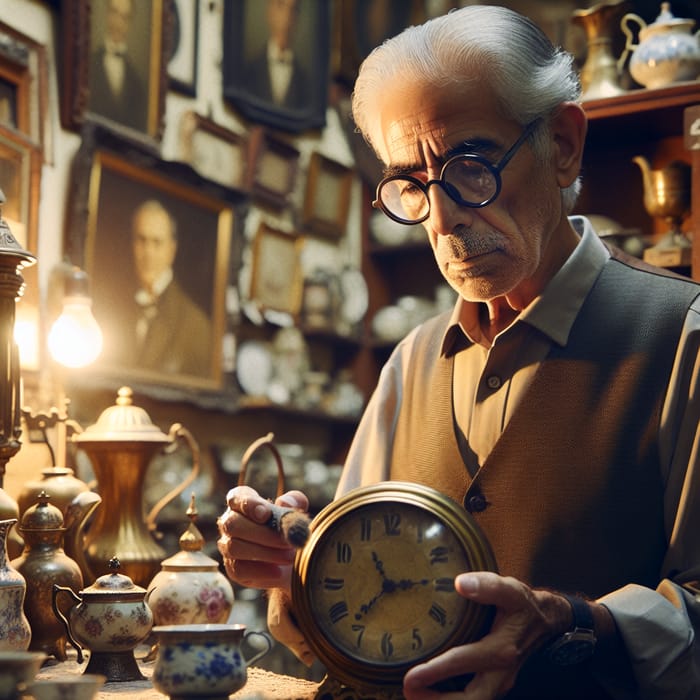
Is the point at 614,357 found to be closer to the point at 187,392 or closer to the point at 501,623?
the point at 501,623

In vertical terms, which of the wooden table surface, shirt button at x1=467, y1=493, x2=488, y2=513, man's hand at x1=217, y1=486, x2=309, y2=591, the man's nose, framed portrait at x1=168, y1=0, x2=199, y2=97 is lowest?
the wooden table surface

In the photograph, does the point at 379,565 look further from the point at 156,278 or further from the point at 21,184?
the point at 156,278

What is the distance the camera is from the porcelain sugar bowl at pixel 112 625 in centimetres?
206

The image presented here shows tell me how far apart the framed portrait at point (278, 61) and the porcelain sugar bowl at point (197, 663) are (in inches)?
147

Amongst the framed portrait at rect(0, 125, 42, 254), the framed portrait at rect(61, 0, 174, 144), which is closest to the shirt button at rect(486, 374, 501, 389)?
the framed portrait at rect(0, 125, 42, 254)

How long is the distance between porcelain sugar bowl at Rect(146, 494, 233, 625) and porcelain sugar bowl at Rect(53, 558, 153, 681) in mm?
278

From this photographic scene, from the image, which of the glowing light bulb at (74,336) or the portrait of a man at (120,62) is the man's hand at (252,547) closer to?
the glowing light bulb at (74,336)

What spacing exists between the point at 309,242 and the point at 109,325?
177cm

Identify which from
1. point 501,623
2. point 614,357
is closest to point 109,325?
point 614,357

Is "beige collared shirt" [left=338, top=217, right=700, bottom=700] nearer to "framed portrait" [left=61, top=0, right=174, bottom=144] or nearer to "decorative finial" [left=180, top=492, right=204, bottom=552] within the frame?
"decorative finial" [left=180, top=492, right=204, bottom=552]

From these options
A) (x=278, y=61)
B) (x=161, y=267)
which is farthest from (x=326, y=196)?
(x=161, y=267)

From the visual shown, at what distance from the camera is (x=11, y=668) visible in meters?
1.29

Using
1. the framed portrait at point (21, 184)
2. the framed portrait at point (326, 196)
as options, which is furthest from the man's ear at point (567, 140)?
the framed portrait at point (326, 196)

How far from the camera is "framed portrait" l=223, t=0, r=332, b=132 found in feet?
16.4
